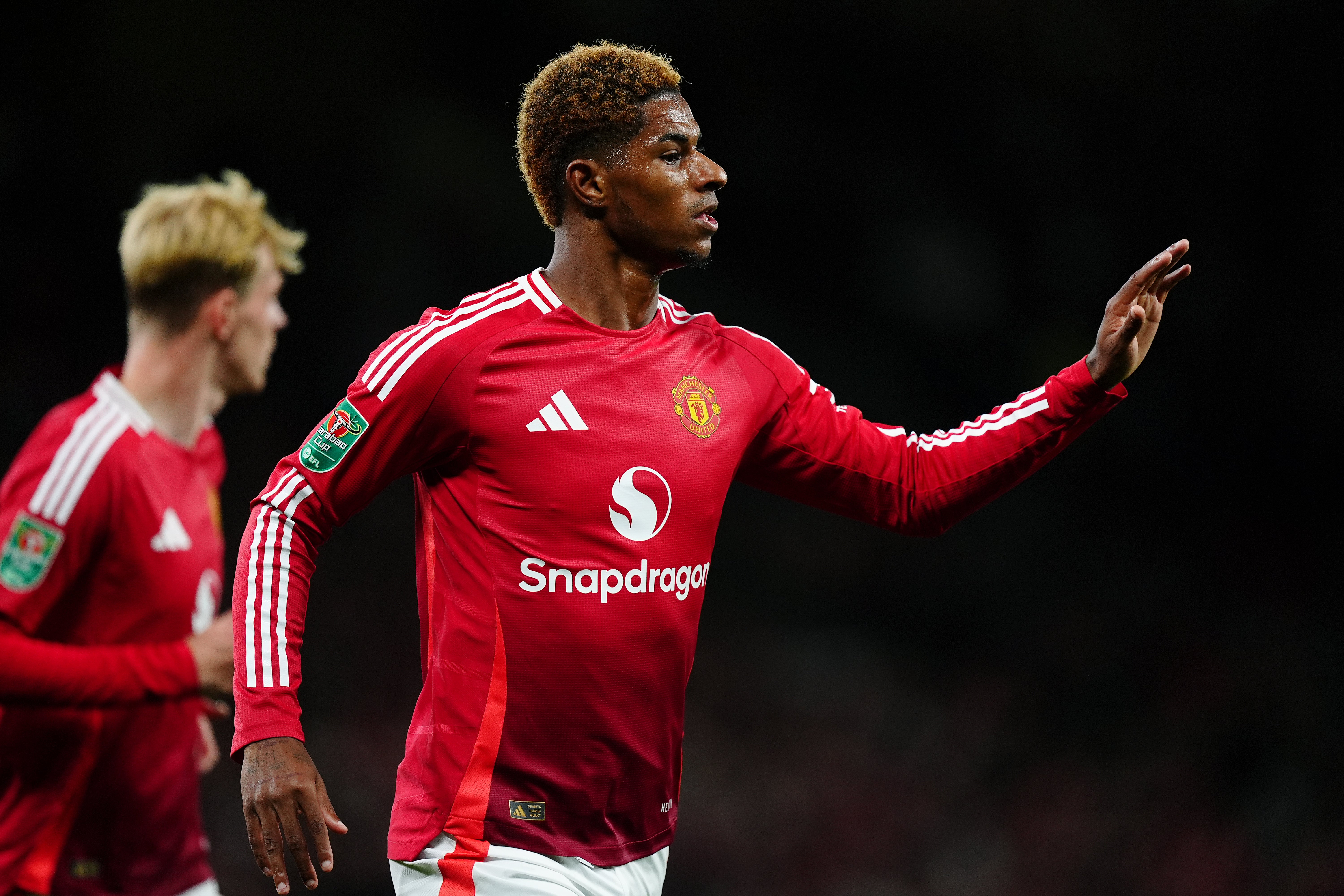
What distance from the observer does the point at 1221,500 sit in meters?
6.70

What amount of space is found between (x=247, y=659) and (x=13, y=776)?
1198 millimetres

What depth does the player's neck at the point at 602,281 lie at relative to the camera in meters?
2.37

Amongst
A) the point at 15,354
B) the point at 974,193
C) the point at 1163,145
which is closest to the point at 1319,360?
the point at 1163,145

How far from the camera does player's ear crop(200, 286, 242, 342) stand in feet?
10.7

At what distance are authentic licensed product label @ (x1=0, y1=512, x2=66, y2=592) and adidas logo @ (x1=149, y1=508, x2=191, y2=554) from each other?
0.75 ft

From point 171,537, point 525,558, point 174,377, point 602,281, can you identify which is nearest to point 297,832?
point 525,558

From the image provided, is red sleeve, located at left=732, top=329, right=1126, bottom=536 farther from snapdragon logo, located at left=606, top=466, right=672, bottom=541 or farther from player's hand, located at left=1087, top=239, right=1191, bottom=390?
snapdragon logo, located at left=606, top=466, right=672, bottom=541

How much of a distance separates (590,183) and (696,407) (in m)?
0.48

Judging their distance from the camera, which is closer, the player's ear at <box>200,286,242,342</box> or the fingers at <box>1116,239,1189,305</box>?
the fingers at <box>1116,239,1189,305</box>

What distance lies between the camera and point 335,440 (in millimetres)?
2109

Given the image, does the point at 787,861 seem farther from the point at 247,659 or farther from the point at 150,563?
the point at 247,659

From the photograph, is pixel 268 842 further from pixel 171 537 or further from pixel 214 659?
pixel 171 537

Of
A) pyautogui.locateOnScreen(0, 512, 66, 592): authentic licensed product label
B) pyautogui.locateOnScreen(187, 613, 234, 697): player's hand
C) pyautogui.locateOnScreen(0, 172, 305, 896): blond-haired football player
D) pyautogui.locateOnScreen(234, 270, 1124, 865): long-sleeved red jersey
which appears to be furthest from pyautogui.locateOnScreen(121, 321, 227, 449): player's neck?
pyautogui.locateOnScreen(234, 270, 1124, 865): long-sleeved red jersey

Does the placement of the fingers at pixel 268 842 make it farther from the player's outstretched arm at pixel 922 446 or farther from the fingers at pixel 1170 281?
the fingers at pixel 1170 281
